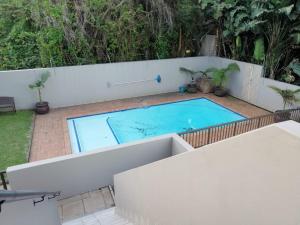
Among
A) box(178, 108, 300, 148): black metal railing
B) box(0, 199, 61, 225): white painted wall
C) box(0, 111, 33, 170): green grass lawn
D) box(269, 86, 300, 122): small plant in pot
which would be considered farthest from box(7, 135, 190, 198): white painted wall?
box(269, 86, 300, 122): small plant in pot

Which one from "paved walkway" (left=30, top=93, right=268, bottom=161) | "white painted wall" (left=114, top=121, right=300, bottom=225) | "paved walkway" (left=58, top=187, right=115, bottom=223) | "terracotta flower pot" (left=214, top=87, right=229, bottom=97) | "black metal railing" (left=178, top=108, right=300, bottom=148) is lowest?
"paved walkway" (left=58, top=187, right=115, bottom=223)

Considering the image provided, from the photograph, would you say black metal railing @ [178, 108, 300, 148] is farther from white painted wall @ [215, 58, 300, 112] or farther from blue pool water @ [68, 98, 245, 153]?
blue pool water @ [68, 98, 245, 153]

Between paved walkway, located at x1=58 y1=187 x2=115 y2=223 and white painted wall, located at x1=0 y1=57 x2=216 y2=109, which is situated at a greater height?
white painted wall, located at x1=0 y1=57 x2=216 y2=109

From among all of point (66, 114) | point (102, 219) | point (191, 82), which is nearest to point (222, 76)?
point (191, 82)

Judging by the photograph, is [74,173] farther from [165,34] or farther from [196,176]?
[165,34]

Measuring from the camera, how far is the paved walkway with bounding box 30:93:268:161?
21.7 ft

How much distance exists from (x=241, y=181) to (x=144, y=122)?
801 cm

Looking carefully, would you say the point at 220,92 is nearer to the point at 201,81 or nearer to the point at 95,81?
the point at 201,81

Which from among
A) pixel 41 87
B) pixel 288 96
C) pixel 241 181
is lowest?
pixel 288 96

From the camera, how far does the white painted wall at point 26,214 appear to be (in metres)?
2.00

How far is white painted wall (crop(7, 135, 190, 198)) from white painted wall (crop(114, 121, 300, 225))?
288 cm

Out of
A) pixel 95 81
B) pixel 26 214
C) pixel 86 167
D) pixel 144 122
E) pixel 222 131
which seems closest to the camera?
→ pixel 26 214

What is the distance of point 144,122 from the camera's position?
9.20 meters

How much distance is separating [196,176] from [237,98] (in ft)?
33.5
